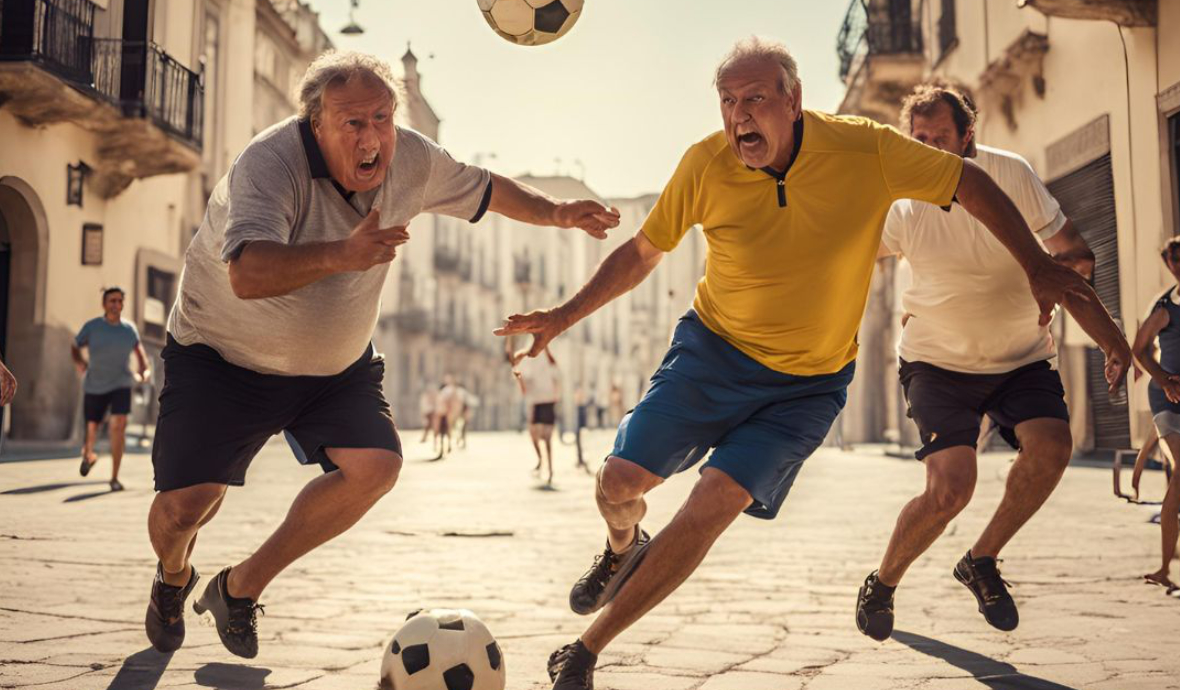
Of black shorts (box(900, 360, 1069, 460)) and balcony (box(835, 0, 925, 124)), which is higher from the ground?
balcony (box(835, 0, 925, 124))

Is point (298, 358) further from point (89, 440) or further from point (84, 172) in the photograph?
point (84, 172)

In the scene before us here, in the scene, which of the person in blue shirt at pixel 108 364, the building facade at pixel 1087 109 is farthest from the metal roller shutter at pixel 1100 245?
the person in blue shirt at pixel 108 364

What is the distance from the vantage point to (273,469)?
17422 millimetres

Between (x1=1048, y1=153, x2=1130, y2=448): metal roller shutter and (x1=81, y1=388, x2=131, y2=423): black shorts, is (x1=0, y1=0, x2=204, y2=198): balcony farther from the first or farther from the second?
(x1=1048, y1=153, x2=1130, y2=448): metal roller shutter

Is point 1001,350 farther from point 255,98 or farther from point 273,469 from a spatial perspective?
point 255,98

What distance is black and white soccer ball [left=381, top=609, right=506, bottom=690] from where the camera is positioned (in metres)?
3.60

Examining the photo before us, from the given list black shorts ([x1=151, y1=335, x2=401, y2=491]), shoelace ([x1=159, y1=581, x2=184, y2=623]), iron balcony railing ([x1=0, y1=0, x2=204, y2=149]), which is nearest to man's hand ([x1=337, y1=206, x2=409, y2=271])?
black shorts ([x1=151, y1=335, x2=401, y2=491])

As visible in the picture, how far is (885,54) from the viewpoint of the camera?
70.6ft

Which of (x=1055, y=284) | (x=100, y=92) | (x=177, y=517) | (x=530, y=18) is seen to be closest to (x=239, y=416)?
(x=177, y=517)

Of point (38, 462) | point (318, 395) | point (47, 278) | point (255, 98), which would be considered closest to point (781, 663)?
point (318, 395)

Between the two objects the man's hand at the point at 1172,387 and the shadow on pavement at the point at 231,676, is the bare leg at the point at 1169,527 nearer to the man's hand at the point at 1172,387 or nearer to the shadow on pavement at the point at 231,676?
the man's hand at the point at 1172,387

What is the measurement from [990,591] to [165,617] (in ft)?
9.14

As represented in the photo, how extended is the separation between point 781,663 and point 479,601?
185 centimetres

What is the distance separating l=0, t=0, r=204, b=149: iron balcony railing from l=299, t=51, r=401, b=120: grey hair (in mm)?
5500
